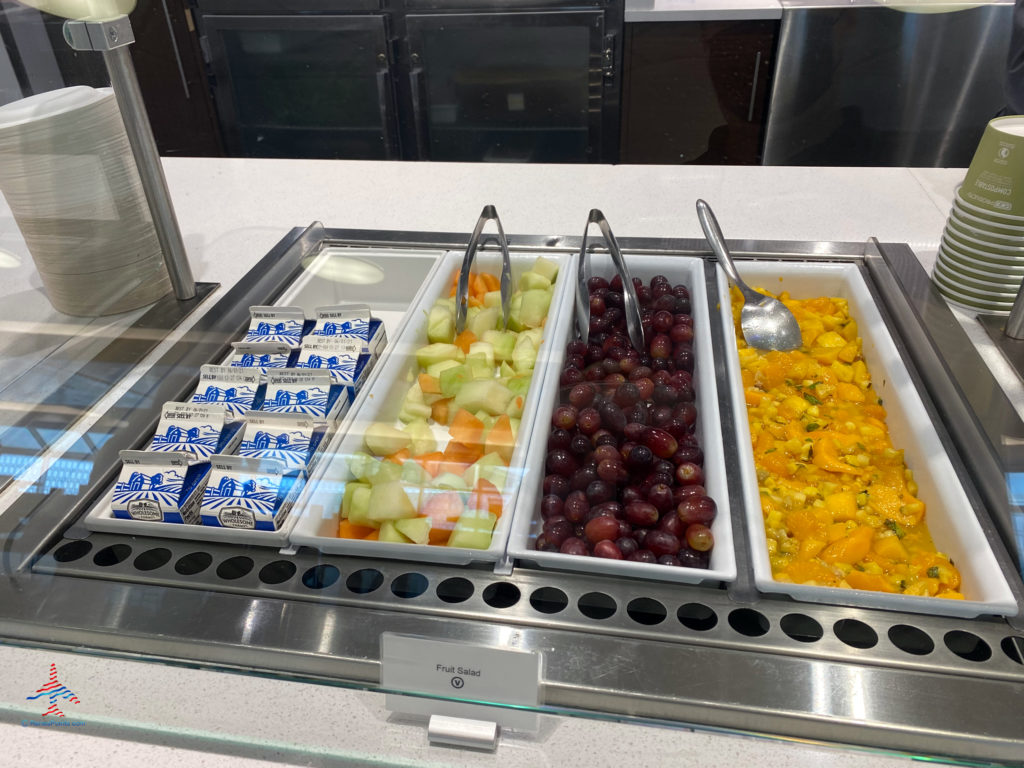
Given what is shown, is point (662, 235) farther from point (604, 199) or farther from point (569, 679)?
point (569, 679)

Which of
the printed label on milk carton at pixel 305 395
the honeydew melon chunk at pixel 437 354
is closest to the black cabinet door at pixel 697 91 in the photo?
the honeydew melon chunk at pixel 437 354

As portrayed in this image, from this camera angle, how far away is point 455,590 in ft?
2.05

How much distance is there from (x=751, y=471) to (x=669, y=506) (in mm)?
98

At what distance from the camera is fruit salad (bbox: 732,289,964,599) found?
66 centimetres

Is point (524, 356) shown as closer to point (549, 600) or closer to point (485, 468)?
point (485, 468)

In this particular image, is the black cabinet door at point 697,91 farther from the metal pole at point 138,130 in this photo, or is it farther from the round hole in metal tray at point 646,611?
the round hole in metal tray at point 646,611

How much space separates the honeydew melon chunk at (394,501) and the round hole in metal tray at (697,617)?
0.81 feet

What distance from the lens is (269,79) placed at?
2934 mm

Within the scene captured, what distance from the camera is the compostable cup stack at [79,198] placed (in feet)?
2.81

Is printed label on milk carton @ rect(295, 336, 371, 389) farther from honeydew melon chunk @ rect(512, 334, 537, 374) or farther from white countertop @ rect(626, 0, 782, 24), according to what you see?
white countertop @ rect(626, 0, 782, 24)

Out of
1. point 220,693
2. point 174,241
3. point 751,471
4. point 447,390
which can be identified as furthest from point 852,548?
point 174,241

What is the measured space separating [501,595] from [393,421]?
239 mm

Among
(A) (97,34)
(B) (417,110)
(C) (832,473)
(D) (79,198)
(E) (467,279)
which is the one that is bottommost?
(B) (417,110)

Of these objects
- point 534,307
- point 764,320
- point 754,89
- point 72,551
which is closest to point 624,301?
point 534,307
